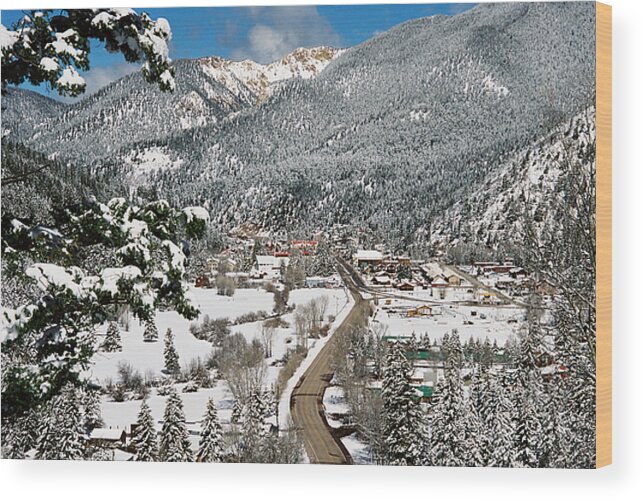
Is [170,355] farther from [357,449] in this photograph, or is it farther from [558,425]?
[558,425]

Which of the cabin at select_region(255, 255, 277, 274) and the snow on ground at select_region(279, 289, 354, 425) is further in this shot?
the cabin at select_region(255, 255, 277, 274)

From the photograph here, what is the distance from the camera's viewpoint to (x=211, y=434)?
891cm

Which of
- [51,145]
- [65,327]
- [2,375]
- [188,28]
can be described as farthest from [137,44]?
[2,375]

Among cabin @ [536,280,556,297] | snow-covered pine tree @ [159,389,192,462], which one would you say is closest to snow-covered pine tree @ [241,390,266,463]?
snow-covered pine tree @ [159,389,192,462]

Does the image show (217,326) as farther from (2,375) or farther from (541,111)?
(541,111)

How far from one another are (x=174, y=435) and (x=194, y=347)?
721mm

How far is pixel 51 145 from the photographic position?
9.27 meters

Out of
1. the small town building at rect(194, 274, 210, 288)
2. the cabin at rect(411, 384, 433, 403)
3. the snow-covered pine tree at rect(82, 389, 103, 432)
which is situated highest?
the small town building at rect(194, 274, 210, 288)

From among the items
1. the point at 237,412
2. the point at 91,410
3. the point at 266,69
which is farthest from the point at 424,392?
the point at 266,69

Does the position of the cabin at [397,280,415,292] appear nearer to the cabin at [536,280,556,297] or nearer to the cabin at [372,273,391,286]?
the cabin at [372,273,391,286]

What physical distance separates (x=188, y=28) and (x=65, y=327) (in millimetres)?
2703

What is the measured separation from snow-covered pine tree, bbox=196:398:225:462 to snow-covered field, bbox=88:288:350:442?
0.05 m

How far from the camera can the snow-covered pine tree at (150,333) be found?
895 centimetres

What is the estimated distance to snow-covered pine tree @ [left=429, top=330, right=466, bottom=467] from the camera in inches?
341
